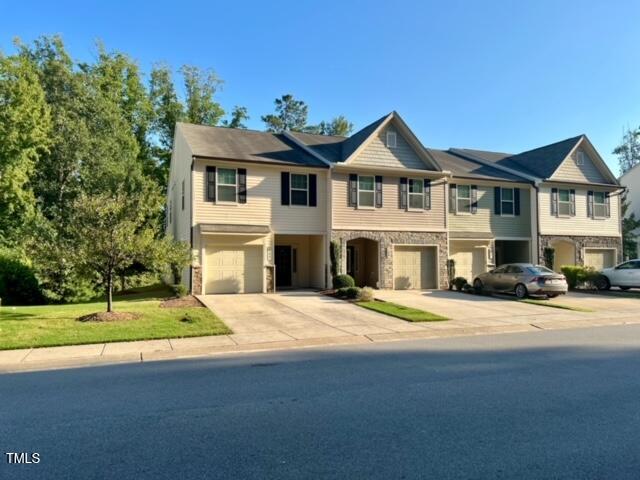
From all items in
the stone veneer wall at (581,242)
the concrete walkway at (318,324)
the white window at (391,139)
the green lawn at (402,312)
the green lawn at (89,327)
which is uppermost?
the white window at (391,139)

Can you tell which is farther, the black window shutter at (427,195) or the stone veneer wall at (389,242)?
the black window shutter at (427,195)

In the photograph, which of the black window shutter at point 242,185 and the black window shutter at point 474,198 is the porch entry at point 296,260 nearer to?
the black window shutter at point 242,185

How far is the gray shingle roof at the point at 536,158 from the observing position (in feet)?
87.0

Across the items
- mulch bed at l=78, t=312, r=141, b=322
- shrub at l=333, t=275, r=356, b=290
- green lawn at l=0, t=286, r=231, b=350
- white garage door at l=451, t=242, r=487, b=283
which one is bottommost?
green lawn at l=0, t=286, r=231, b=350

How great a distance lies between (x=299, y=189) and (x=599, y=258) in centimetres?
1901

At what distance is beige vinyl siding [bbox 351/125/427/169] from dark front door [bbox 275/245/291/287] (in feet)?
18.9

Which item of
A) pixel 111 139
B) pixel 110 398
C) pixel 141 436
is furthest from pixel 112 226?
pixel 111 139

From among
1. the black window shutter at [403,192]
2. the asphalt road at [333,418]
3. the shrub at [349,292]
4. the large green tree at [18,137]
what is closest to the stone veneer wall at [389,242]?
the black window shutter at [403,192]

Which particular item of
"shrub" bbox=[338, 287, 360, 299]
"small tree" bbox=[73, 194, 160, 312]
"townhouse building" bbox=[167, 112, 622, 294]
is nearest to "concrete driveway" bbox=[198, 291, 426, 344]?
"shrub" bbox=[338, 287, 360, 299]

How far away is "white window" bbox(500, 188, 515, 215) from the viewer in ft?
84.0

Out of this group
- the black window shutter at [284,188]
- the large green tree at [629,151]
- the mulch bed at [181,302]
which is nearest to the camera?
the mulch bed at [181,302]

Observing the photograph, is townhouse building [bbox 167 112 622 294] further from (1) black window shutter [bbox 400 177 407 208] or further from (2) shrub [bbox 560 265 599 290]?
(2) shrub [bbox 560 265 599 290]

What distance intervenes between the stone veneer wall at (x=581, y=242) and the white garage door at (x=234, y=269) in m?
15.9

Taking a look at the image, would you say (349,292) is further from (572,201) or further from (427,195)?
(572,201)
